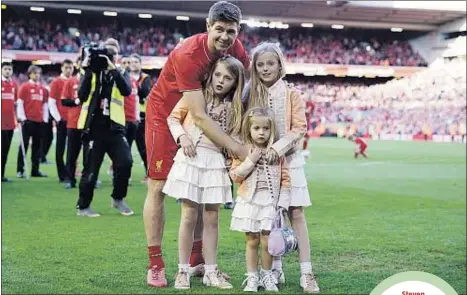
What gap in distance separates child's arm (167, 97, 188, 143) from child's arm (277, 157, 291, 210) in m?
0.38

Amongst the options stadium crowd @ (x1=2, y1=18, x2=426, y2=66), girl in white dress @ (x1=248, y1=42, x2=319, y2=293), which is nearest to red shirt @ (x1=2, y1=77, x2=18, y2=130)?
stadium crowd @ (x1=2, y1=18, x2=426, y2=66)

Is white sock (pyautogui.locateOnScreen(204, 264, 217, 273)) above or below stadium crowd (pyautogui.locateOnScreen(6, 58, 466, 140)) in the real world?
below

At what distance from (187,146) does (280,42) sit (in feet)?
17.9

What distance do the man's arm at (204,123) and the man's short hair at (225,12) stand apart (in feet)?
1.05

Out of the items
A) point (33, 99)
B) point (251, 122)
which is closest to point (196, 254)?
point (251, 122)

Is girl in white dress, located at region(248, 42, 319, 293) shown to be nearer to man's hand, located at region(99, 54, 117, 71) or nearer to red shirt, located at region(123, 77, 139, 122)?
man's hand, located at region(99, 54, 117, 71)

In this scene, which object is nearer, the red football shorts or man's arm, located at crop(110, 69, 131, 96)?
the red football shorts

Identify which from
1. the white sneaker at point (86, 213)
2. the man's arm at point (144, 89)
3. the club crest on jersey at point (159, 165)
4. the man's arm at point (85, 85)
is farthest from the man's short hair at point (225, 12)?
the man's arm at point (144, 89)

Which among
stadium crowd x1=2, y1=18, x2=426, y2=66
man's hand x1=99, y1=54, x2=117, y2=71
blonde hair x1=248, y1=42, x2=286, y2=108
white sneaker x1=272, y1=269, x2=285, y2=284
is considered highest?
stadium crowd x1=2, y1=18, x2=426, y2=66

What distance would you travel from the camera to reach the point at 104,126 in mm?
4395

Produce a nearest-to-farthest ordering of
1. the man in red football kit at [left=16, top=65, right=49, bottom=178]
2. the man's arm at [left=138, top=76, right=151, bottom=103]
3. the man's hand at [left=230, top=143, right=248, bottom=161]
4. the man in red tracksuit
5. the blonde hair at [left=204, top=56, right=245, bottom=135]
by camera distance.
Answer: the blonde hair at [left=204, top=56, right=245, bottom=135], the man's hand at [left=230, top=143, right=248, bottom=161], the man in red tracksuit, the man's arm at [left=138, top=76, right=151, bottom=103], the man in red football kit at [left=16, top=65, right=49, bottom=178]

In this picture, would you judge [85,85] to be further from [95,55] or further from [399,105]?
[399,105]

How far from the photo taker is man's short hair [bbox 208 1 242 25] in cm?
201

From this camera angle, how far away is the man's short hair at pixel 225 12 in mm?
2006
